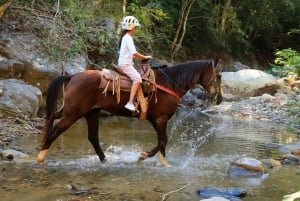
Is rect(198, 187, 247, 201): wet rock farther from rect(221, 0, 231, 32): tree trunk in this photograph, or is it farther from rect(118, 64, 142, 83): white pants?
rect(221, 0, 231, 32): tree trunk

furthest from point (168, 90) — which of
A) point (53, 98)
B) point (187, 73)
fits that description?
point (53, 98)

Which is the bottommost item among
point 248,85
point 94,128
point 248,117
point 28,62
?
point 248,117

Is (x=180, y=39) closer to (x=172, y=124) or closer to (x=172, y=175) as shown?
(x=172, y=124)

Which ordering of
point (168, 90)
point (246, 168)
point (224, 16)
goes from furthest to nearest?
point (224, 16)
point (168, 90)
point (246, 168)

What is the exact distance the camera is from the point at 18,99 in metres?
10.2

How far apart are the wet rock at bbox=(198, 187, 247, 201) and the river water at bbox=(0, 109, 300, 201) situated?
95mm

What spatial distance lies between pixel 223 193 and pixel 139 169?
1774 mm

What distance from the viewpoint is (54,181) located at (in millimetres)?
6121

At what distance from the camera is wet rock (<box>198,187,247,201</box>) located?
5.76 metres

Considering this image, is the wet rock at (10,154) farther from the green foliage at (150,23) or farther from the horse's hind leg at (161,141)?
the green foliage at (150,23)

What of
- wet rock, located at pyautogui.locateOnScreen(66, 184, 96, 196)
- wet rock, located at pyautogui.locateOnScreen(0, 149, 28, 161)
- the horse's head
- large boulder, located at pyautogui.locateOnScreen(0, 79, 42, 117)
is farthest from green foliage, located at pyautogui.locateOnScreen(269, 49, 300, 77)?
wet rock, located at pyautogui.locateOnScreen(66, 184, 96, 196)

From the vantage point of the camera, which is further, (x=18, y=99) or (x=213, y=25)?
(x=213, y=25)

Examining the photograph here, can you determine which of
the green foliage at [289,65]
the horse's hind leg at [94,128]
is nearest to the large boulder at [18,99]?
the horse's hind leg at [94,128]

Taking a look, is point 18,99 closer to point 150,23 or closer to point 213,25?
point 150,23
